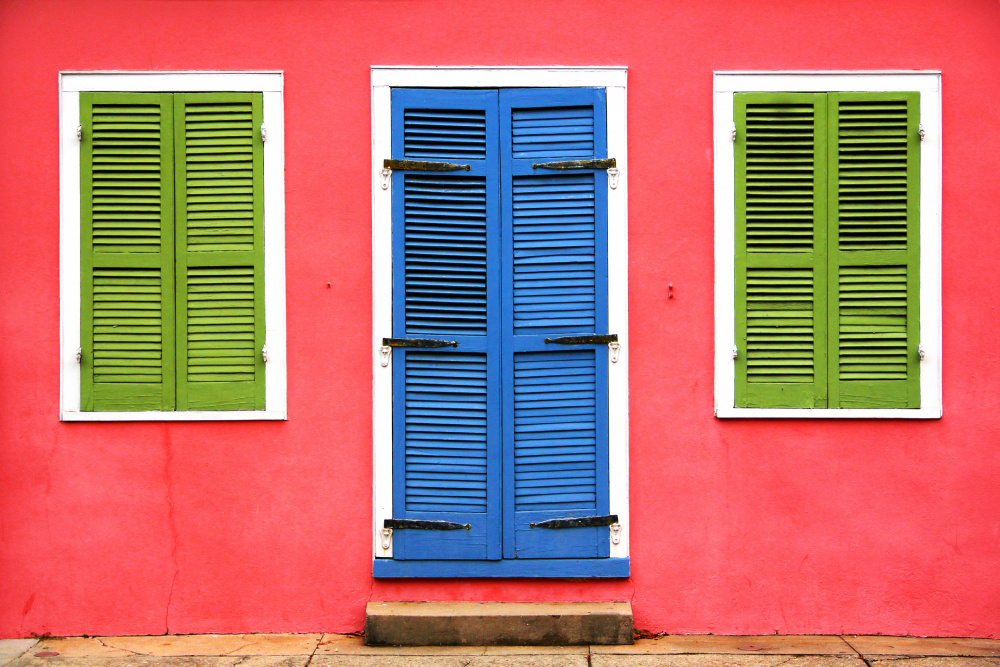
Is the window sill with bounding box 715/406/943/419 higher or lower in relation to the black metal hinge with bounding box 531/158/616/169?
lower

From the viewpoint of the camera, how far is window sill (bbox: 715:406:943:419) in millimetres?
4195

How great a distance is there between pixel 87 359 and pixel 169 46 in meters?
1.54

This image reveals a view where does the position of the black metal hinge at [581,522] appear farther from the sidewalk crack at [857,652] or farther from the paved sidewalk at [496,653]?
the sidewalk crack at [857,652]

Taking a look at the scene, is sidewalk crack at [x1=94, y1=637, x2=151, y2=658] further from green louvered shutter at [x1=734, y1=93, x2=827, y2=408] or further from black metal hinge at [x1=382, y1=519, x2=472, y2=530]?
green louvered shutter at [x1=734, y1=93, x2=827, y2=408]

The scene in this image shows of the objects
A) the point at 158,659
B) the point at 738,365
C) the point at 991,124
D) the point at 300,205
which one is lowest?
the point at 158,659

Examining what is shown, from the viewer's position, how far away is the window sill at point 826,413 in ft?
13.8

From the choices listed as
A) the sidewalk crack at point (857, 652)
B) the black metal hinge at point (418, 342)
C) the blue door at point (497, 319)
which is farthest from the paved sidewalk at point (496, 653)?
the black metal hinge at point (418, 342)

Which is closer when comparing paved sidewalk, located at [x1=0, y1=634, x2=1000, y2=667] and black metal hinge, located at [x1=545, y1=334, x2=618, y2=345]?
paved sidewalk, located at [x1=0, y1=634, x2=1000, y2=667]

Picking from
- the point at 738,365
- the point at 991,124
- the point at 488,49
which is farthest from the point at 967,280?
the point at 488,49

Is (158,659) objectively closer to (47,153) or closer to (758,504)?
(47,153)

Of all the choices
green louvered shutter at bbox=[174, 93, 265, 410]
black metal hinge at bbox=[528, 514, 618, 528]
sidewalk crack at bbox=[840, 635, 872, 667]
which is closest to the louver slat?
black metal hinge at bbox=[528, 514, 618, 528]

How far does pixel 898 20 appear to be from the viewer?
423 cm

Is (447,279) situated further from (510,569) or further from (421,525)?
(510,569)

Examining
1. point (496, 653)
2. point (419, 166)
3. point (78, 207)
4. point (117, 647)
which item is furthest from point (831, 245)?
point (117, 647)
